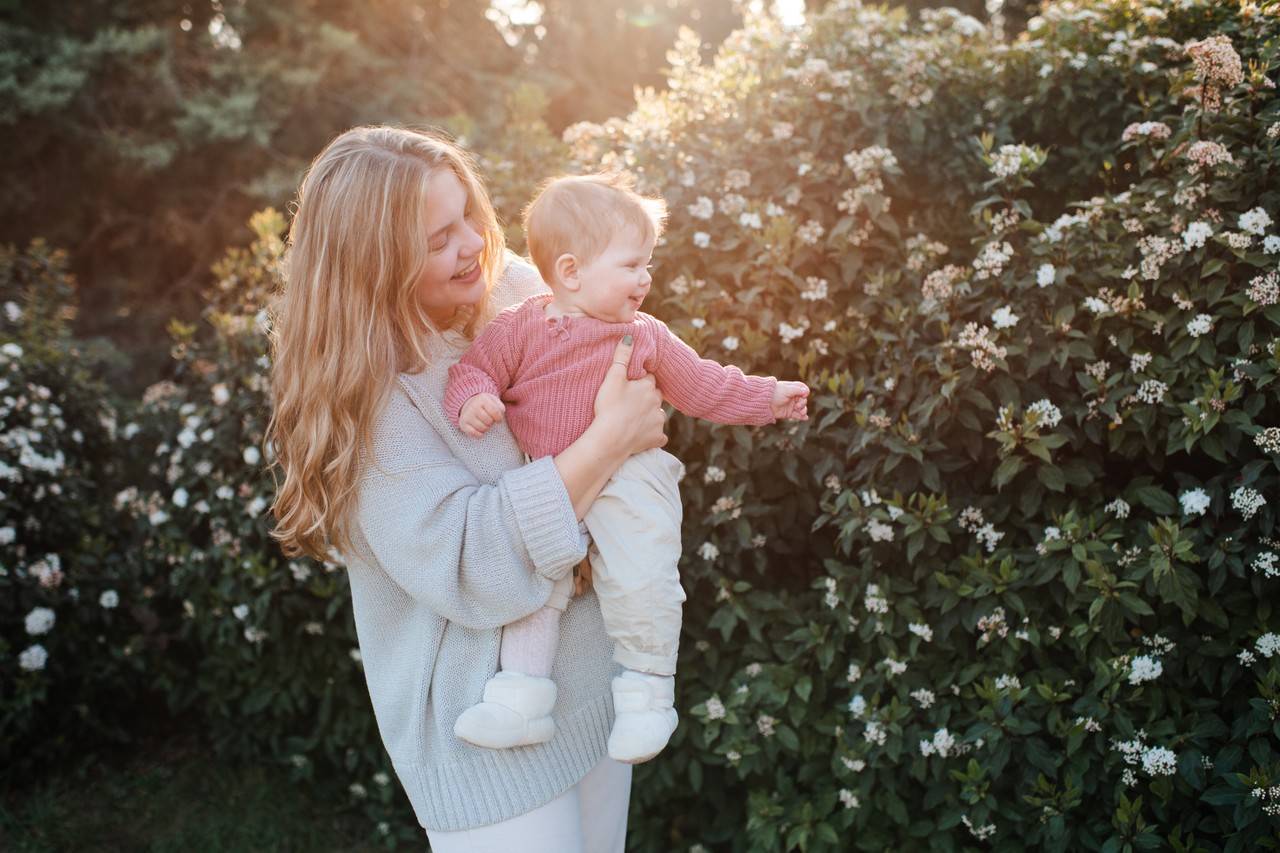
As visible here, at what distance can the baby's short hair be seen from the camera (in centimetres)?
188

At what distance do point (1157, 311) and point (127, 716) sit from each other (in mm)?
4404

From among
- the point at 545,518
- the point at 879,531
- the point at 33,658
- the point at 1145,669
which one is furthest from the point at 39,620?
the point at 1145,669

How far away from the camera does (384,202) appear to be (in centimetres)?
178

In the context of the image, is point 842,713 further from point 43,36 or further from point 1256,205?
point 43,36

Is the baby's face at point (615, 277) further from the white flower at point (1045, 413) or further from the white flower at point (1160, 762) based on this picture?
the white flower at point (1160, 762)

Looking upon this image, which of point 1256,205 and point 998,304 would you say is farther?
point 998,304

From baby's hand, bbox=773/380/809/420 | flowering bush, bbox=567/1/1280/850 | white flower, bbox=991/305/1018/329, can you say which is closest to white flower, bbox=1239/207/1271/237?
flowering bush, bbox=567/1/1280/850

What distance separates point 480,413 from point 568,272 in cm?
34

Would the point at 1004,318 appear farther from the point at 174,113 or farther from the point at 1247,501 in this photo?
the point at 174,113

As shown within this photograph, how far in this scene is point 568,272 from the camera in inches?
74.8

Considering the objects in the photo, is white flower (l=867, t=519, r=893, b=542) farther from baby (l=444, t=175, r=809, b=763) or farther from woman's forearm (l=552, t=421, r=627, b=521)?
woman's forearm (l=552, t=421, r=627, b=521)

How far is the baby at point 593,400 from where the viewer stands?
1800 millimetres

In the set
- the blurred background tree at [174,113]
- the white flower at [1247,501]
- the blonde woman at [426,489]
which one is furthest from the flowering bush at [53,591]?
the blurred background tree at [174,113]

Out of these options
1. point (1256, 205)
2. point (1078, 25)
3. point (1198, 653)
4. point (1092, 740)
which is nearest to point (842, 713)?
point (1092, 740)
